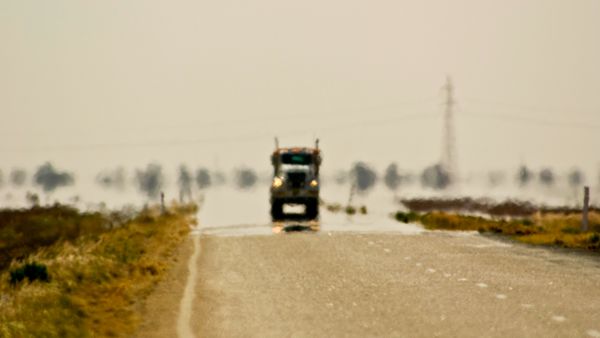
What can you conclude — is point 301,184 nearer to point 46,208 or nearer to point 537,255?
point 46,208

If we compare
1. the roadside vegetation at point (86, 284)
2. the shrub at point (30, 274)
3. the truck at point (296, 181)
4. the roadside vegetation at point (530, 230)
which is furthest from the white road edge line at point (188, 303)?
the truck at point (296, 181)

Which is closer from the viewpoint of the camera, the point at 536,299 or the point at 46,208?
the point at 536,299

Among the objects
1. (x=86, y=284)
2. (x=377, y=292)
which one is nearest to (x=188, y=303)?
(x=377, y=292)

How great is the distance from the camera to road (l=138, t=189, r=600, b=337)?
393 inches

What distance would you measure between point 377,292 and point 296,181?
2831 cm

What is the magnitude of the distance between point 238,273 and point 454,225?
17.8 m

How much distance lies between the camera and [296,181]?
136ft

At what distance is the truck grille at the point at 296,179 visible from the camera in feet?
135

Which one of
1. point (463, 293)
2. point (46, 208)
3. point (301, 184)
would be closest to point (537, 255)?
point (463, 293)

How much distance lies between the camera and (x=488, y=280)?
46.9ft

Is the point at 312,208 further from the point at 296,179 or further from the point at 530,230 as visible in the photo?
the point at 530,230

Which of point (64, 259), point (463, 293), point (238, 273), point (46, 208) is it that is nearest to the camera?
point (463, 293)

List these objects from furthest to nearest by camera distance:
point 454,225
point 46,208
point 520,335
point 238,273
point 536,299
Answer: point 46,208 → point 454,225 → point 238,273 → point 536,299 → point 520,335

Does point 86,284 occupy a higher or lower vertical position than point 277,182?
lower
